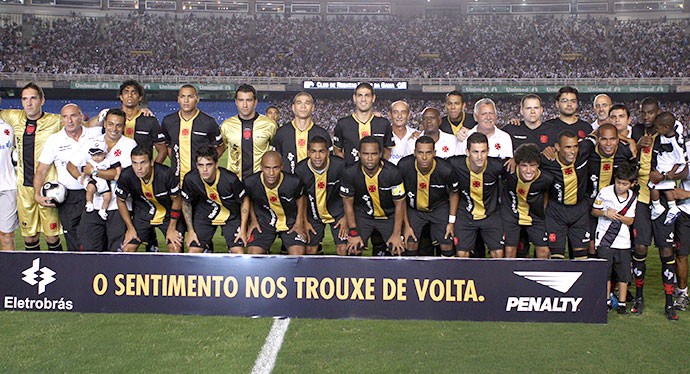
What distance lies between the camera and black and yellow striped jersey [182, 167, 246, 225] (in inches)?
243

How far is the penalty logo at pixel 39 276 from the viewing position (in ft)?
17.9

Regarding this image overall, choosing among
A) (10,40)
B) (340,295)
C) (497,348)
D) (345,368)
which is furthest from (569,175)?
(10,40)

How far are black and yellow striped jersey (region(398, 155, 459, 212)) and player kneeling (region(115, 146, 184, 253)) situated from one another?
230cm

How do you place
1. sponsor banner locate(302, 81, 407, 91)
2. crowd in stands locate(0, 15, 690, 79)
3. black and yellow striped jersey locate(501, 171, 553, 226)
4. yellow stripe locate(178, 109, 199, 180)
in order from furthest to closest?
1. crowd in stands locate(0, 15, 690, 79)
2. sponsor banner locate(302, 81, 407, 91)
3. yellow stripe locate(178, 109, 199, 180)
4. black and yellow striped jersey locate(501, 171, 553, 226)

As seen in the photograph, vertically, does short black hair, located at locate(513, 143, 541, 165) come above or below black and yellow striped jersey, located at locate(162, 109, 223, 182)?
below

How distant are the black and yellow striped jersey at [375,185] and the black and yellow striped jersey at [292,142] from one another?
60 centimetres

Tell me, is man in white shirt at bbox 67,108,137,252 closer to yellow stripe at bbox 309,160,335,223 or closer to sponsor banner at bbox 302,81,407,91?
yellow stripe at bbox 309,160,335,223

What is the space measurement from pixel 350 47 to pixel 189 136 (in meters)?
37.3

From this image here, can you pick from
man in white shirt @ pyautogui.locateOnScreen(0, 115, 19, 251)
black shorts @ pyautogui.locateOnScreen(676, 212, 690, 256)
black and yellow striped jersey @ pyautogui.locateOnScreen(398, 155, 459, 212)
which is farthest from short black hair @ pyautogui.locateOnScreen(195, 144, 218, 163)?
black shorts @ pyautogui.locateOnScreen(676, 212, 690, 256)

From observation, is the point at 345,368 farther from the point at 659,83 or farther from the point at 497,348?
the point at 659,83

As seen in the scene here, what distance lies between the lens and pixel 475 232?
629cm

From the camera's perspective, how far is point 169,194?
20.6 ft

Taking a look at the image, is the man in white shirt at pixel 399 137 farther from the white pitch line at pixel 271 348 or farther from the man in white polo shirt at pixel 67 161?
the man in white polo shirt at pixel 67 161

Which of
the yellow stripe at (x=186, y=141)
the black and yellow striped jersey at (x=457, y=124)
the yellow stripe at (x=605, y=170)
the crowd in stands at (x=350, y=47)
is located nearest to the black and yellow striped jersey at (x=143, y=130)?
the yellow stripe at (x=186, y=141)
